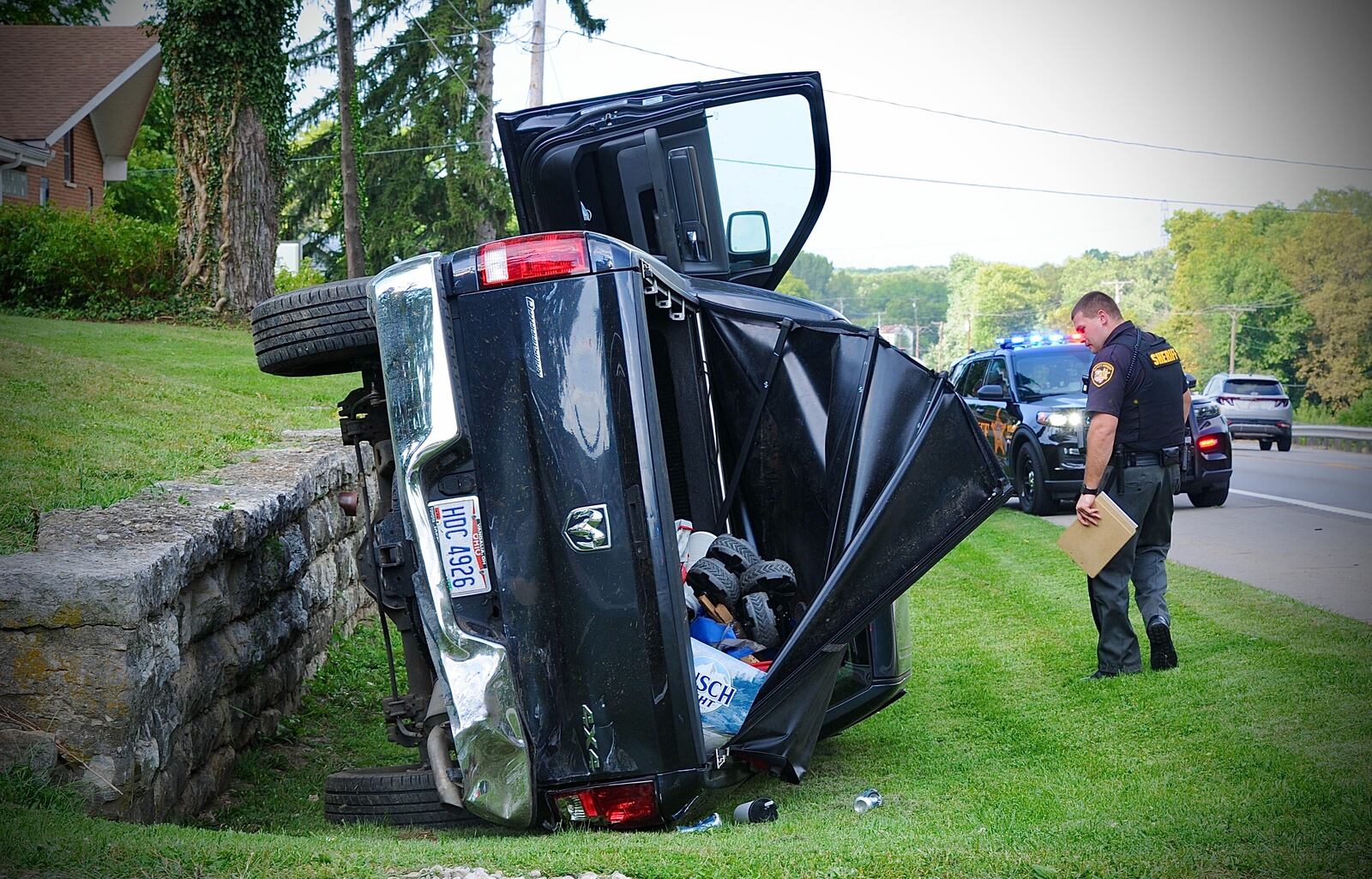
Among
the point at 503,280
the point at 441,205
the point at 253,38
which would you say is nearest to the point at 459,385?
the point at 503,280

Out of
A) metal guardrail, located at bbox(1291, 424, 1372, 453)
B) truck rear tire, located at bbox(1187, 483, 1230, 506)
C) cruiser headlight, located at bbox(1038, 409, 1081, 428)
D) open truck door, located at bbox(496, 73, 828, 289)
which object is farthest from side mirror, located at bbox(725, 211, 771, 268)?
metal guardrail, located at bbox(1291, 424, 1372, 453)

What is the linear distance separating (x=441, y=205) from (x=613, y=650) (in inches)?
1622

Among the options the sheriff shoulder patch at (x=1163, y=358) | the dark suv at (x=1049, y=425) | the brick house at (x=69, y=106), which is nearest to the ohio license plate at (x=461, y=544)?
the sheriff shoulder patch at (x=1163, y=358)

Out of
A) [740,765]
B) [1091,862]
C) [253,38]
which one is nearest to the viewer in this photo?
[1091,862]

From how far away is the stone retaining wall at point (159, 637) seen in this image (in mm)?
3752

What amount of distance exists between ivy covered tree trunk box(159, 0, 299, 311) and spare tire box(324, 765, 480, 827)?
17.1m

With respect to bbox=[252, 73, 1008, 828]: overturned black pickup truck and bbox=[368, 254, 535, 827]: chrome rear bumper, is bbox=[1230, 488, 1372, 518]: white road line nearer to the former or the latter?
bbox=[252, 73, 1008, 828]: overturned black pickup truck

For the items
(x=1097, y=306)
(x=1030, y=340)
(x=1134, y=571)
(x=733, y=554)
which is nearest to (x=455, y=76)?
(x=1030, y=340)

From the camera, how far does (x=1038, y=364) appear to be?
15.4 meters

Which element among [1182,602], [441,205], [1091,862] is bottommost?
[1182,602]

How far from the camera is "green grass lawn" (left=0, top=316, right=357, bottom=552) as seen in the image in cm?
565

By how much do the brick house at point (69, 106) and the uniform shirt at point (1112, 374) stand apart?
84.0 ft

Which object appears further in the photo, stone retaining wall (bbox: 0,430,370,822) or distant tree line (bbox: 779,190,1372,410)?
distant tree line (bbox: 779,190,1372,410)

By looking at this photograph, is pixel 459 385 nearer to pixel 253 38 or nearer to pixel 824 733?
pixel 824 733
